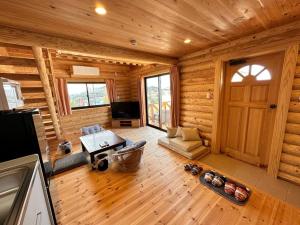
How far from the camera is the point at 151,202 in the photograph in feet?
6.34

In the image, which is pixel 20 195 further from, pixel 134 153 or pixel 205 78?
pixel 205 78

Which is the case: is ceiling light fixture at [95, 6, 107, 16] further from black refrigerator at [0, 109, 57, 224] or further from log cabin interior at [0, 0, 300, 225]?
black refrigerator at [0, 109, 57, 224]

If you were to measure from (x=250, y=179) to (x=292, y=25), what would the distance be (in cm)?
251

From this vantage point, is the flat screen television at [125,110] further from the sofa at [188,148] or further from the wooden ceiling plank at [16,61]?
the wooden ceiling plank at [16,61]

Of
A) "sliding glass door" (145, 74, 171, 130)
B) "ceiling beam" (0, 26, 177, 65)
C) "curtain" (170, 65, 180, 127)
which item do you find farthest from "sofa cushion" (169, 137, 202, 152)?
"ceiling beam" (0, 26, 177, 65)

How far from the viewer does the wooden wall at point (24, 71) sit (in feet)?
6.52

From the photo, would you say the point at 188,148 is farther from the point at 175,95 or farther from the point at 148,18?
the point at 148,18

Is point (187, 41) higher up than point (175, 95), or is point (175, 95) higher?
point (187, 41)

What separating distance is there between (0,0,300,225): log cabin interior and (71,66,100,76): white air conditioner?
1992 mm

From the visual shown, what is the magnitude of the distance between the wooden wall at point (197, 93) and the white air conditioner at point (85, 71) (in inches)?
125

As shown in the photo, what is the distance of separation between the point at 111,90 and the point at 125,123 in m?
1.53

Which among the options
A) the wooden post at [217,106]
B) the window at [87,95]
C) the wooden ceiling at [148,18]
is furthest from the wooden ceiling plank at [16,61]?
the wooden post at [217,106]

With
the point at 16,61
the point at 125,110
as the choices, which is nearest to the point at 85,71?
the point at 125,110

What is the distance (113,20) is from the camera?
1728mm
